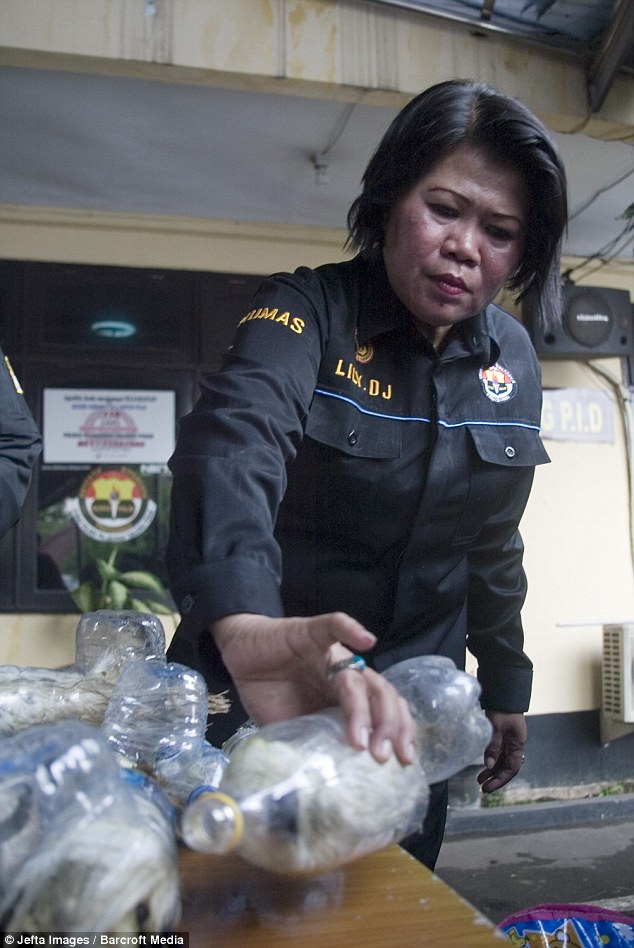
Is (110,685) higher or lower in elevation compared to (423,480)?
lower

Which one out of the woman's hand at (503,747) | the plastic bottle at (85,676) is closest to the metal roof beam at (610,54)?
the woman's hand at (503,747)

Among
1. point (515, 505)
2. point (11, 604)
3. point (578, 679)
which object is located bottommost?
point (578, 679)

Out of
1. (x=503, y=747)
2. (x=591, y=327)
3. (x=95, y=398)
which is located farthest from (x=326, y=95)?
(x=503, y=747)

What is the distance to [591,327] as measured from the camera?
16.0ft

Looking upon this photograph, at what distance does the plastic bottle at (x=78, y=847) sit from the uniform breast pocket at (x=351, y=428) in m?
0.69

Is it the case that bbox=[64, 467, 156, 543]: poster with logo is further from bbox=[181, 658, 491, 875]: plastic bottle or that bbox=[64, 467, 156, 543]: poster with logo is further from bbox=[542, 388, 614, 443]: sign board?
bbox=[181, 658, 491, 875]: plastic bottle

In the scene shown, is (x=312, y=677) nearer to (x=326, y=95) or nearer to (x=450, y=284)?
(x=450, y=284)

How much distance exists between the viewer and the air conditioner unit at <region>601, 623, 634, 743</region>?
4.64 meters

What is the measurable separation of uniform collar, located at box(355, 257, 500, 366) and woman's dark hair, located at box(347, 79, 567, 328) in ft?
0.31

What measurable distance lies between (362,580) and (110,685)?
46cm

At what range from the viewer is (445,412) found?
4.72 feet

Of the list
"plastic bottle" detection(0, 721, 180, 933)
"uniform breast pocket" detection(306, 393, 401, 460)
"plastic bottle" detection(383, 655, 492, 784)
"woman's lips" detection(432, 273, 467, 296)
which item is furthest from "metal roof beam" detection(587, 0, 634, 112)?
"plastic bottle" detection(0, 721, 180, 933)

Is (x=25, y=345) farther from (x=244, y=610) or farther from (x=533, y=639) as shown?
(x=244, y=610)

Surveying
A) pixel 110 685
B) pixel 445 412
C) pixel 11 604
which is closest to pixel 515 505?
pixel 445 412
